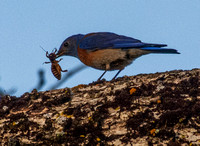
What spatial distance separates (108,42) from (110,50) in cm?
29

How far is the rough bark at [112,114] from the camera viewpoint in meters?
4.47

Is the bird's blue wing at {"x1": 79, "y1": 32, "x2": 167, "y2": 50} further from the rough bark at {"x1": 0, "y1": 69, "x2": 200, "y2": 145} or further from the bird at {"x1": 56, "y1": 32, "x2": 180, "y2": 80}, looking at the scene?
the rough bark at {"x1": 0, "y1": 69, "x2": 200, "y2": 145}

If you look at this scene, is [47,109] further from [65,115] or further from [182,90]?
[182,90]

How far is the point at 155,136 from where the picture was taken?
4.39m

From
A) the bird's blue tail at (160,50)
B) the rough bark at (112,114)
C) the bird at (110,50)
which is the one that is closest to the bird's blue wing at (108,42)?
the bird at (110,50)

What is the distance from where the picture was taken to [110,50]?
8102 millimetres

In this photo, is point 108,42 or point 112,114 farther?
point 108,42

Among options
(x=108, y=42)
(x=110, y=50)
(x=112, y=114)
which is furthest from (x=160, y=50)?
(x=112, y=114)

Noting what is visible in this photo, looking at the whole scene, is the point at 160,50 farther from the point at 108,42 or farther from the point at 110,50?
the point at 108,42

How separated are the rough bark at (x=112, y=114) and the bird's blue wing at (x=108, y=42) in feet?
6.36

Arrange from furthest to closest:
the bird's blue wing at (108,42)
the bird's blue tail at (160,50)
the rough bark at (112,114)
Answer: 1. the bird's blue wing at (108,42)
2. the bird's blue tail at (160,50)
3. the rough bark at (112,114)

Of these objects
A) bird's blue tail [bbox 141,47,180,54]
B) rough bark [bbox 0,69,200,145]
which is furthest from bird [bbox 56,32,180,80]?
rough bark [bbox 0,69,200,145]

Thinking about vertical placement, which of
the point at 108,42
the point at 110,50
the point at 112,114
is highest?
the point at 108,42

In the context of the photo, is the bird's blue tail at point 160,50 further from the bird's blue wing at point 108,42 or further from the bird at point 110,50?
the bird's blue wing at point 108,42
